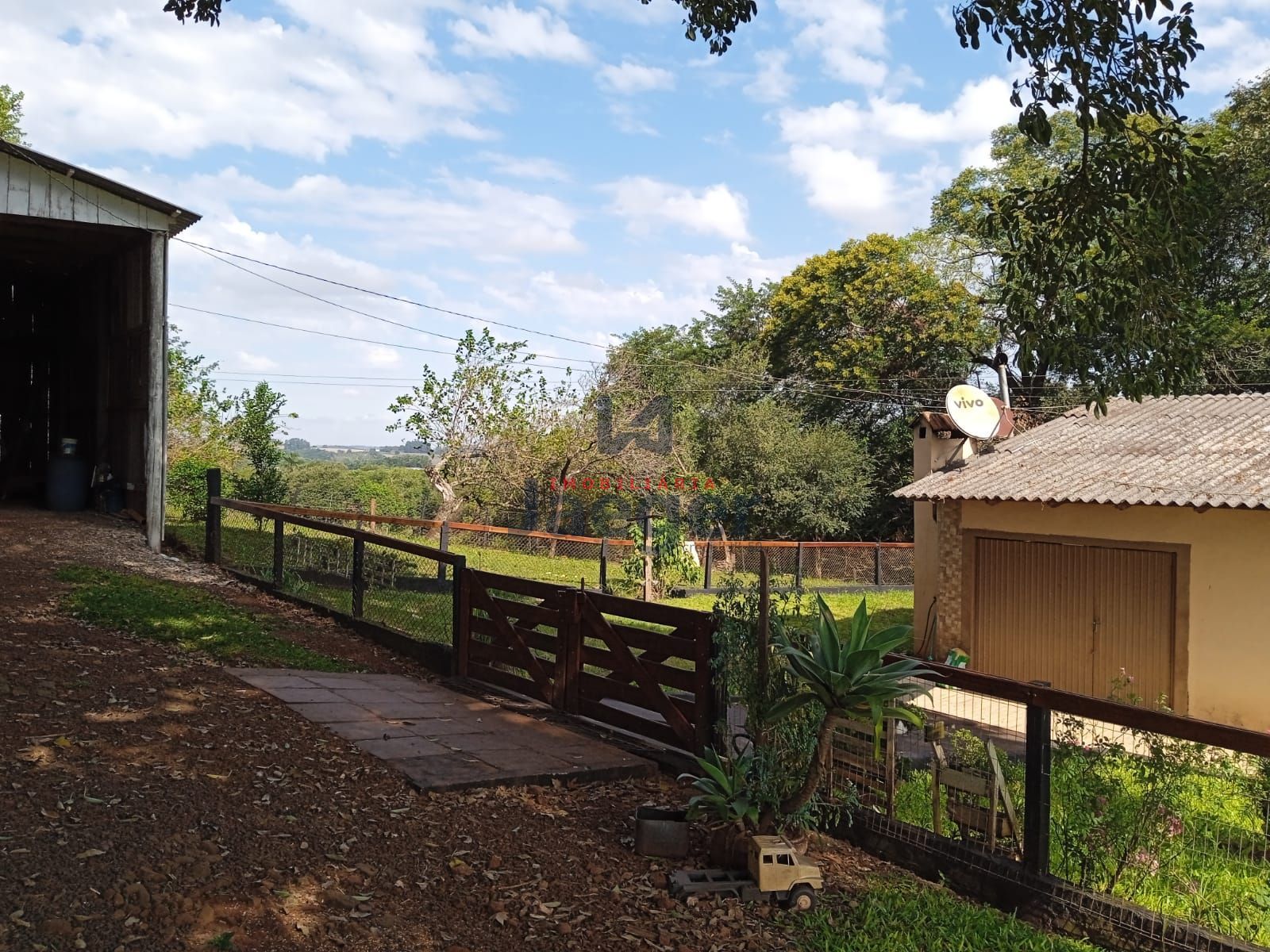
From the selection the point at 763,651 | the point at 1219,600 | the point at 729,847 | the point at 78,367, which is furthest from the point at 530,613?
the point at 78,367

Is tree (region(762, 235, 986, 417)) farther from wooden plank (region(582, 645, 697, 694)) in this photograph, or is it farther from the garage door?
wooden plank (region(582, 645, 697, 694))

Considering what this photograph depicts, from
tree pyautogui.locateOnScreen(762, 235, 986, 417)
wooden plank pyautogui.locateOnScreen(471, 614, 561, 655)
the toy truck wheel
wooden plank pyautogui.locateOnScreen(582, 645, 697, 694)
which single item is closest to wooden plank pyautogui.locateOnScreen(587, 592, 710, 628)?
wooden plank pyautogui.locateOnScreen(582, 645, 697, 694)

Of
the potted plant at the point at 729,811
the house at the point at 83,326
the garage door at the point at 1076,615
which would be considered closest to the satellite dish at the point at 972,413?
the garage door at the point at 1076,615

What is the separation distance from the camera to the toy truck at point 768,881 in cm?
413

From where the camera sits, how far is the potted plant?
14.4 feet

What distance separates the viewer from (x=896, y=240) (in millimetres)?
30594

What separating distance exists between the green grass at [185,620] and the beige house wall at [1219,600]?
901 centimetres

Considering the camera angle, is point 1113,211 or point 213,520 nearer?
point 1113,211

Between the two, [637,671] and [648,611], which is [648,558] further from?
[648,611]

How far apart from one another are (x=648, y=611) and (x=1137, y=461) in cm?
860

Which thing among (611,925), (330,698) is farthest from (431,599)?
(611,925)

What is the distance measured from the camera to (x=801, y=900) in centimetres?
413

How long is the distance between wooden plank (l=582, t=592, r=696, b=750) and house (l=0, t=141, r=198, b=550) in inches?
337

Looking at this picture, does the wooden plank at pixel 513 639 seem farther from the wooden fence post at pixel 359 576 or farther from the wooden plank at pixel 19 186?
the wooden plank at pixel 19 186
